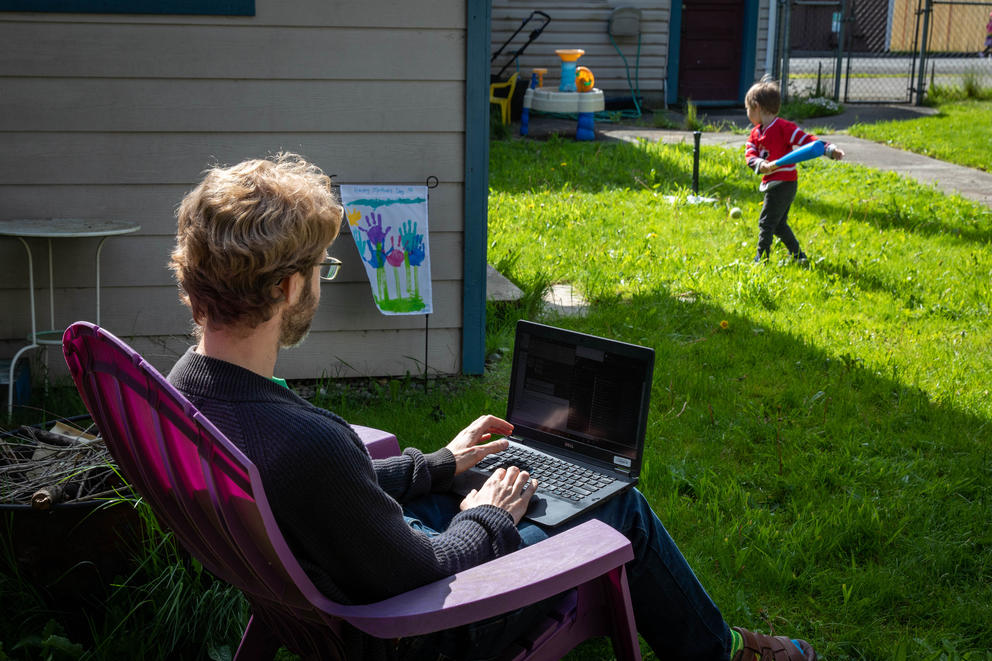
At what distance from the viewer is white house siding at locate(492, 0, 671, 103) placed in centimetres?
1422

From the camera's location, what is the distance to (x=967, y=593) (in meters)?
3.03

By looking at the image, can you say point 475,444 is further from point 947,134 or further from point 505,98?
point 505,98

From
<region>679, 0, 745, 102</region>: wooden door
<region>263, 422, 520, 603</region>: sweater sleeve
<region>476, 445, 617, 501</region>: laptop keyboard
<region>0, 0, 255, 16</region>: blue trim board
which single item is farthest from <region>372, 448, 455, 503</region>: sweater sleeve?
<region>679, 0, 745, 102</region>: wooden door

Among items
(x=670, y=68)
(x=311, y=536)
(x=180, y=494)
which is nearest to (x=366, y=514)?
(x=311, y=536)

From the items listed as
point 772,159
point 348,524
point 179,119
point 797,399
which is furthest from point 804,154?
point 348,524

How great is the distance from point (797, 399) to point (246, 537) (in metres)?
3.35

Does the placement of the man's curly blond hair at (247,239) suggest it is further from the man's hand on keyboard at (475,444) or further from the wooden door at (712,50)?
the wooden door at (712,50)

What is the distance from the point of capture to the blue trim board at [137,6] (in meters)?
4.07

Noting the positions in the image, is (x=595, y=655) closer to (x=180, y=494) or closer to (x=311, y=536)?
(x=311, y=536)

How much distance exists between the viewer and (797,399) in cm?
444

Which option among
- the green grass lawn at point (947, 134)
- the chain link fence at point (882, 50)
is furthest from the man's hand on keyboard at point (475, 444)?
the chain link fence at point (882, 50)

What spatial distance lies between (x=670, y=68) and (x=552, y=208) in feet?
26.5

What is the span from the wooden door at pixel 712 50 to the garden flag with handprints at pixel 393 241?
12.2m

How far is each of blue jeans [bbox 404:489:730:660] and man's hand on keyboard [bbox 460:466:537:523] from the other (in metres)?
0.09
